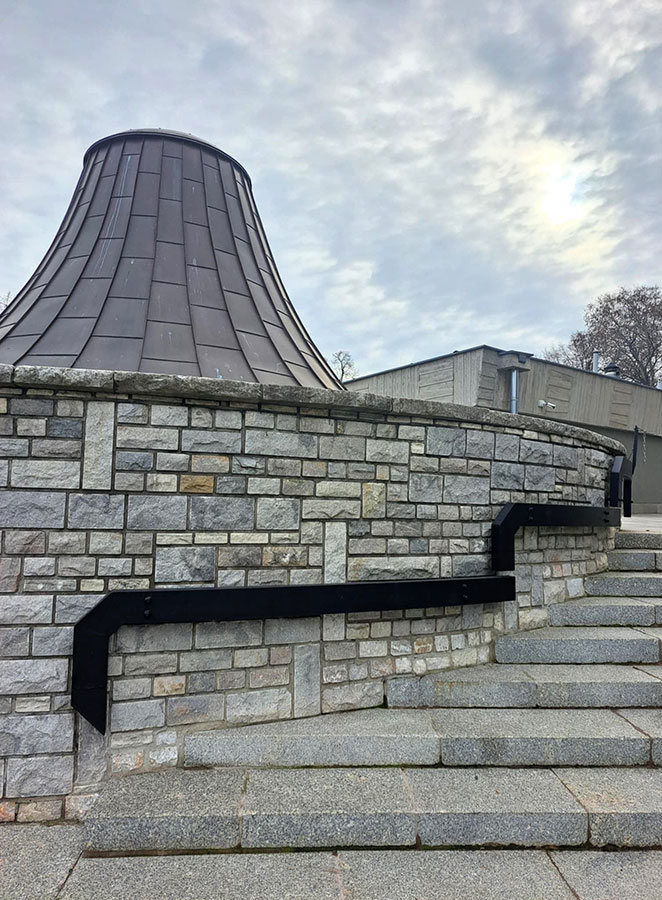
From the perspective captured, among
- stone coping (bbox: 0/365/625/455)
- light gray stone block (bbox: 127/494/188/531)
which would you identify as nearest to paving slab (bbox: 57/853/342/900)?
light gray stone block (bbox: 127/494/188/531)

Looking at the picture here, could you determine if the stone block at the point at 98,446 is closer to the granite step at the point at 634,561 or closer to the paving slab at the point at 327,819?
the paving slab at the point at 327,819

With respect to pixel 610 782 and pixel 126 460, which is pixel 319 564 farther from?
pixel 610 782

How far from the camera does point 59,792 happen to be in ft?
9.18

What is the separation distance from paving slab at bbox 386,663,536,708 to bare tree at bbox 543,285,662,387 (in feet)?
60.1

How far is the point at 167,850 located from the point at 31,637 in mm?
1233

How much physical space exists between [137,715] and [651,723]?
9.71 ft

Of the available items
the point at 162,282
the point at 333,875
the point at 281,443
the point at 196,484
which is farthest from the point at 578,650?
the point at 162,282

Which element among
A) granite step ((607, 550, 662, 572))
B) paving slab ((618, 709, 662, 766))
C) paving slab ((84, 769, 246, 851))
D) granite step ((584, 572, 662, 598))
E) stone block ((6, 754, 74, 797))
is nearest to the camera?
paving slab ((84, 769, 246, 851))

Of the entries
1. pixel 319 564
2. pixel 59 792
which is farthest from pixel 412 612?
pixel 59 792

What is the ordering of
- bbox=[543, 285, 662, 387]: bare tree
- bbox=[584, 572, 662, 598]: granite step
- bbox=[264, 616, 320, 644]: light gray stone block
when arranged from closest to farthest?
bbox=[264, 616, 320, 644]: light gray stone block, bbox=[584, 572, 662, 598]: granite step, bbox=[543, 285, 662, 387]: bare tree

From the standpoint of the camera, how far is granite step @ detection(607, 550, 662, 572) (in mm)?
5027

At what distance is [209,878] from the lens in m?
2.33

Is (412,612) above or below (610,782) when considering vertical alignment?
above

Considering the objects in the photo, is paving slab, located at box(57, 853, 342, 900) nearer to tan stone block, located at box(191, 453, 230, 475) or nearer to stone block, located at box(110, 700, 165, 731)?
stone block, located at box(110, 700, 165, 731)
